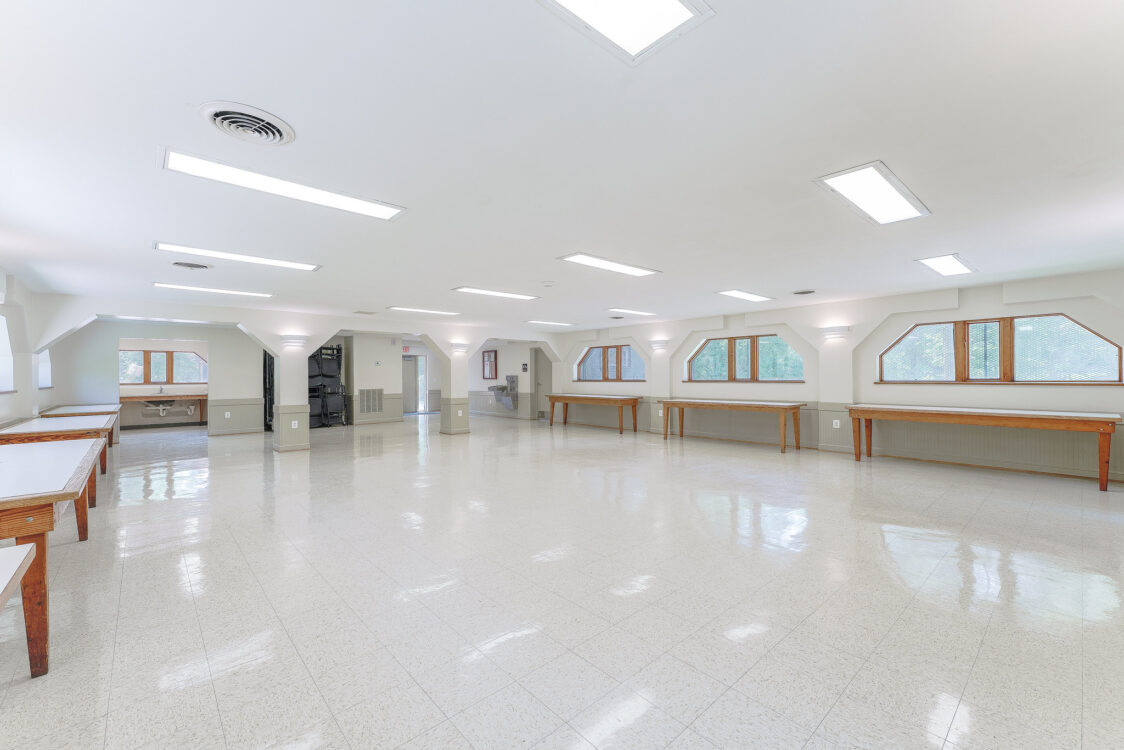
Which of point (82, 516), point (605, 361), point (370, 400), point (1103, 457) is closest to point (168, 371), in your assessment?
point (370, 400)

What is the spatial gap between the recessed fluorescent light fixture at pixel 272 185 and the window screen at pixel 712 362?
7754 mm

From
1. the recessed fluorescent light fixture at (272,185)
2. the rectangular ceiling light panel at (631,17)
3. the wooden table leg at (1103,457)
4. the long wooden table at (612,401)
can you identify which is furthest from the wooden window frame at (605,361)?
the rectangular ceiling light panel at (631,17)

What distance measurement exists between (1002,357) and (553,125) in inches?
288

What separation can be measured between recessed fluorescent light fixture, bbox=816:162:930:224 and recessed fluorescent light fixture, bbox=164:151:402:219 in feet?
8.95

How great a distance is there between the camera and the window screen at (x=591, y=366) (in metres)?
12.4

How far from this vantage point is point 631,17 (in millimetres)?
1484

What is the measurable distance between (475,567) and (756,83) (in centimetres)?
303

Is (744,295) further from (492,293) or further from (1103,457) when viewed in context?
(1103,457)

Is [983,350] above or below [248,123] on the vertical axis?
below

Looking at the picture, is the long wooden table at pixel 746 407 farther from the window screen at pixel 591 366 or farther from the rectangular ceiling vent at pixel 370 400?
the rectangular ceiling vent at pixel 370 400

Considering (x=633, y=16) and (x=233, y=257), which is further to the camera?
(x=233, y=257)

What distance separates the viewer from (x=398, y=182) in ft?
8.91

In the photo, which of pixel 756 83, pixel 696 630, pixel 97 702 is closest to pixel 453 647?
pixel 696 630

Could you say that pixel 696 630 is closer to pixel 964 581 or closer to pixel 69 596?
pixel 964 581
